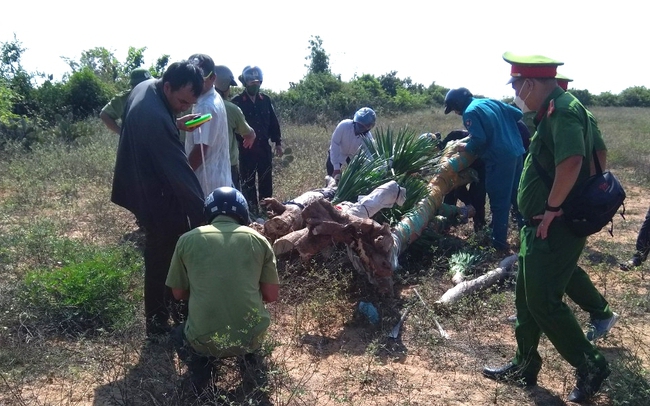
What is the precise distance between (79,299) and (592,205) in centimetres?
355

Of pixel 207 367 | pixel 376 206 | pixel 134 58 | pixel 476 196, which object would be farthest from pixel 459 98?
pixel 134 58

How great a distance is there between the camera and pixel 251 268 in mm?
3541

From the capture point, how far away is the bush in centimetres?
456

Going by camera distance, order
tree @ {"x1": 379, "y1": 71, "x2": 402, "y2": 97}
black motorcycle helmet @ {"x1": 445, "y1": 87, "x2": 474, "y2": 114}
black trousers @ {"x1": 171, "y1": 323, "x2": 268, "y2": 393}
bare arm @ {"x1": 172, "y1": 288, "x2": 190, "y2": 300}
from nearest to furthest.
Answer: black trousers @ {"x1": 171, "y1": 323, "x2": 268, "y2": 393}
bare arm @ {"x1": 172, "y1": 288, "x2": 190, "y2": 300}
black motorcycle helmet @ {"x1": 445, "y1": 87, "x2": 474, "y2": 114}
tree @ {"x1": 379, "y1": 71, "x2": 402, "y2": 97}

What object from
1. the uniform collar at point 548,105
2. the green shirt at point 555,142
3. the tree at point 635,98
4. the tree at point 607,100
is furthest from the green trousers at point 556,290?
the tree at point 635,98

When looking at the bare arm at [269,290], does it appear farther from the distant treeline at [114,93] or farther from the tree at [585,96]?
the tree at [585,96]

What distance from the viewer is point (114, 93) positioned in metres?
19.5

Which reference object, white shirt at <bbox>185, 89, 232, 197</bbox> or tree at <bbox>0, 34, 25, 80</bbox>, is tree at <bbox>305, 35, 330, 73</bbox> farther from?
white shirt at <bbox>185, 89, 232, 197</bbox>

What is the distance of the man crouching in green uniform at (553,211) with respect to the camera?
11.5ft

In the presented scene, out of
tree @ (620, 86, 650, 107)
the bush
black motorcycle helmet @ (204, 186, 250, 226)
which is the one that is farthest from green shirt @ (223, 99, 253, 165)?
tree @ (620, 86, 650, 107)

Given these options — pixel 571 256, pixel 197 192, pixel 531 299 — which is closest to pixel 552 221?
pixel 571 256

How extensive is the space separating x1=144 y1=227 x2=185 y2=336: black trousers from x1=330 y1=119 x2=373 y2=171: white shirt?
3.58 meters

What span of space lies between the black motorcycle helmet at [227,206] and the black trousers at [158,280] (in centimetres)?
76

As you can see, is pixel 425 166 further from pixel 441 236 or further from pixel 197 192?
pixel 197 192
